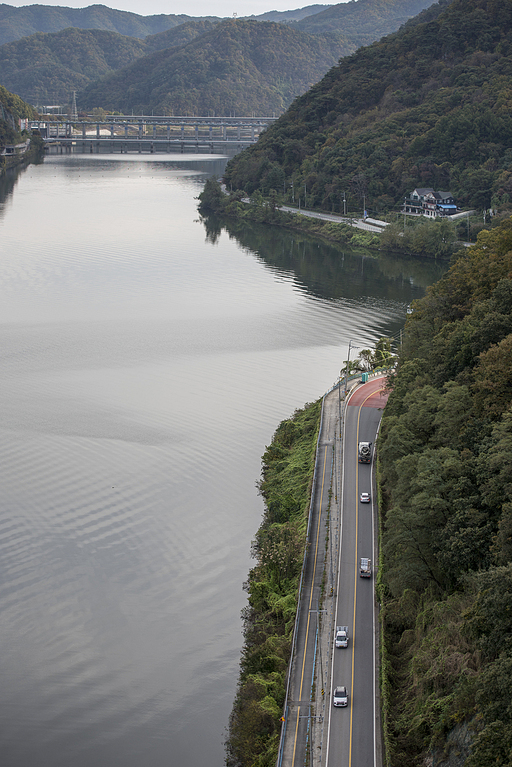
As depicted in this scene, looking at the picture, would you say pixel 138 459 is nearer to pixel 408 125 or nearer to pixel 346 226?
pixel 346 226

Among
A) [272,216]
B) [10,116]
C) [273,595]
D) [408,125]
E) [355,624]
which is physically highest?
[10,116]

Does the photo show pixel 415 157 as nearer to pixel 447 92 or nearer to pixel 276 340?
pixel 447 92

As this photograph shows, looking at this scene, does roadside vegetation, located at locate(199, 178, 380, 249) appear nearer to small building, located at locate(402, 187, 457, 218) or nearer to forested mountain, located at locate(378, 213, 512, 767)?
small building, located at locate(402, 187, 457, 218)

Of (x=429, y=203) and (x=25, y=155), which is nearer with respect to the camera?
(x=429, y=203)

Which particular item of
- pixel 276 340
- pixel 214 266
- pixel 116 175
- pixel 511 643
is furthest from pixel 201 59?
pixel 511 643

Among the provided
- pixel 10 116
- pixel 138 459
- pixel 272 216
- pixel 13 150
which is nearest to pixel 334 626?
pixel 138 459
